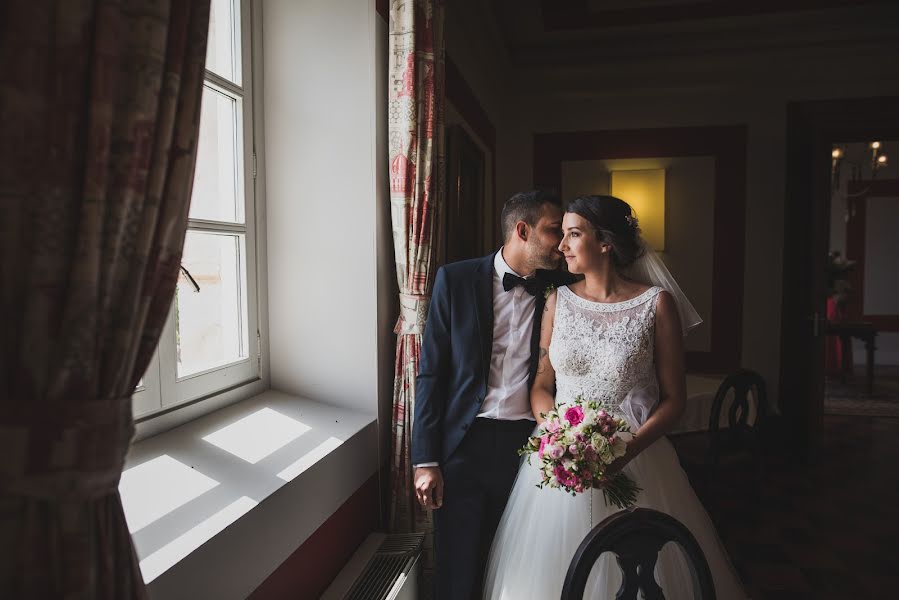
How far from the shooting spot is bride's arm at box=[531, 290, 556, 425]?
6.46ft

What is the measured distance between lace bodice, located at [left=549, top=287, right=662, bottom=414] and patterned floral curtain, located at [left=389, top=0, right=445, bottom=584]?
20.8 inches

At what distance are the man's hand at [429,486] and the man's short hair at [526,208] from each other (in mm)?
851

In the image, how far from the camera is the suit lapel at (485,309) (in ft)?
6.41

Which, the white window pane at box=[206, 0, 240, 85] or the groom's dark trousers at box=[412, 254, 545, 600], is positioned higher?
the white window pane at box=[206, 0, 240, 85]

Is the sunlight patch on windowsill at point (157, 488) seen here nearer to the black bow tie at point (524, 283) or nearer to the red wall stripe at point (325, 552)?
the red wall stripe at point (325, 552)

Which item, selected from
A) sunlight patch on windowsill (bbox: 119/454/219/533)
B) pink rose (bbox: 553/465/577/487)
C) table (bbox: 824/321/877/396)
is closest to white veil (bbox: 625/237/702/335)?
pink rose (bbox: 553/465/577/487)

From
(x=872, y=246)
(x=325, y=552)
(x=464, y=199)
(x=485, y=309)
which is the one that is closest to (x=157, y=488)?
(x=325, y=552)

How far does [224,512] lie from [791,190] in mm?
5111

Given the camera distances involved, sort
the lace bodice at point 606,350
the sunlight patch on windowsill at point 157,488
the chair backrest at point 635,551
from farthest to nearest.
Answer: the lace bodice at point 606,350
the sunlight patch on windowsill at point 157,488
the chair backrest at point 635,551

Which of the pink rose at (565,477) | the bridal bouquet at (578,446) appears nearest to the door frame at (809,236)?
the bridal bouquet at (578,446)

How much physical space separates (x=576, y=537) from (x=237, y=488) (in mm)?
980

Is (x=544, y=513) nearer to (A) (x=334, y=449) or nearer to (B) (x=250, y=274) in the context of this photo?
(A) (x=334, y=449)

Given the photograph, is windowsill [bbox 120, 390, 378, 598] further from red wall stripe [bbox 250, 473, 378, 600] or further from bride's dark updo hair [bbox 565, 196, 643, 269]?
bride's dark updo hair [bbox 565, 196, 643, 269]

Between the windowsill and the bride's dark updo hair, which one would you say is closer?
the windowsill
